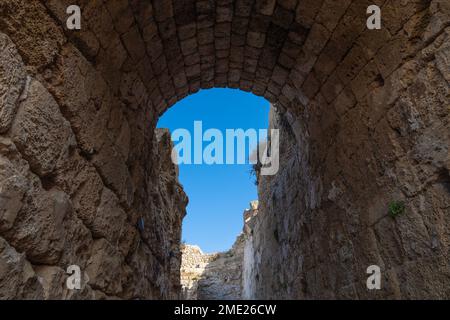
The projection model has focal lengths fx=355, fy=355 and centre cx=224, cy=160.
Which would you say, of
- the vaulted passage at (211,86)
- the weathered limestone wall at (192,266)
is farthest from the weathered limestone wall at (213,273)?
the vaulted passage at (211,86)

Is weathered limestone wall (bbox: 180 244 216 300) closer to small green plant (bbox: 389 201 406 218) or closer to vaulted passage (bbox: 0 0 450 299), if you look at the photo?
vaulted passage (bbox: 0 0 450 299)

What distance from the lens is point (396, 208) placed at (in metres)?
2.74

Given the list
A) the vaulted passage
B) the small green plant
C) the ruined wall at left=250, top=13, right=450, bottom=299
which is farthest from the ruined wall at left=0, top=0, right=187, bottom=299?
the small green plant

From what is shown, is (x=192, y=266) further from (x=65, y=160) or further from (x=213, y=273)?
(x=65, y=160)

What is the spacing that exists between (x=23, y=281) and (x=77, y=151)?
96cm

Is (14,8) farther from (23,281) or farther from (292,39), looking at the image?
(292,39)

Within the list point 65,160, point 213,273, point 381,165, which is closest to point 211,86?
point 381,165

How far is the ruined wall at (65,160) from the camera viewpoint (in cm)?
179

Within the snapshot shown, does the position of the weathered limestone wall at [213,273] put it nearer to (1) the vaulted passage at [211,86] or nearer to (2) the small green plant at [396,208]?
(1) the vaulted passage at [211,86]

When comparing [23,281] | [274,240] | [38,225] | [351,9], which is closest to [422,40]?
[351,9]

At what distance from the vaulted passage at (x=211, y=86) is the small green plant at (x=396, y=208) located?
0.02 m

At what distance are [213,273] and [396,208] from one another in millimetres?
15476

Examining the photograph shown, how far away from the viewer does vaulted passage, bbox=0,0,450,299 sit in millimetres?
1999

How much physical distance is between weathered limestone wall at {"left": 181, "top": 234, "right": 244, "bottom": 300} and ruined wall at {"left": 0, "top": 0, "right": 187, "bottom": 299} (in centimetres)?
1206
